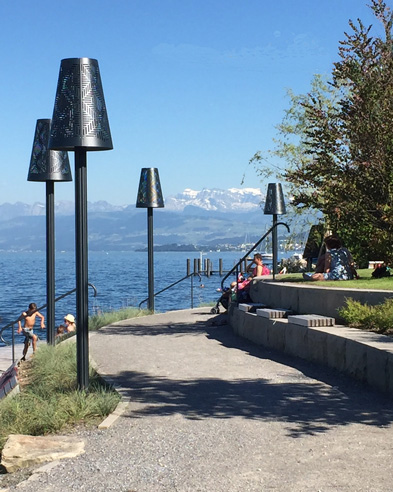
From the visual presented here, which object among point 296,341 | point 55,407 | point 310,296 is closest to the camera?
point 55,407

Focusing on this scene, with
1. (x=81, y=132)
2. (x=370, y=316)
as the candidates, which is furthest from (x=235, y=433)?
(x=370, y=316)

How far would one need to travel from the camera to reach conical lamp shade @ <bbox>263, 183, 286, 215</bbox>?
2272 centimetres

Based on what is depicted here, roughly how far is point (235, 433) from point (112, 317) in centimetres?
1179

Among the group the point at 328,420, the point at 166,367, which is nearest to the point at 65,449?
the point at 328,420

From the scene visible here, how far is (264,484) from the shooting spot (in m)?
6.04

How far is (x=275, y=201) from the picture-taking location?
896 inches

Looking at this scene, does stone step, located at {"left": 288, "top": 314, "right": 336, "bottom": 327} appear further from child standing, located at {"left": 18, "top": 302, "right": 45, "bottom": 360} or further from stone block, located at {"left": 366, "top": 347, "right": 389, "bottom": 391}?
child standing, located at {"left": 18, "top": 302, "right": 45, "bottom": 360}

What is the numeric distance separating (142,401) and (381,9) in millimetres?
7014

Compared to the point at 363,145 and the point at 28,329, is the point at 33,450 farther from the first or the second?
the point at 28,329

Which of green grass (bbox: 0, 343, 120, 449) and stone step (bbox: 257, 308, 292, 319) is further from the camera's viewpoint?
stone step (bbox: 257, 308, 292, 319)

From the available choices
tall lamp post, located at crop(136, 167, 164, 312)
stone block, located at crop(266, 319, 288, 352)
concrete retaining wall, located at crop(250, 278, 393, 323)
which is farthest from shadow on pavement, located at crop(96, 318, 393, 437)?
tall lamp post, located at crop(136, 167, 164, 312)

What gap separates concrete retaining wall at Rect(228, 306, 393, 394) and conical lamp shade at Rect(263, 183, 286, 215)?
8566 mm

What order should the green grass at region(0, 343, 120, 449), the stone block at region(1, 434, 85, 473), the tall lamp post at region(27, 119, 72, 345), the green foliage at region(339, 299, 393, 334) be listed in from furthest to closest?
the tall lamp post at region(27, 119, 72, 345)
the green foliage at region(339, 299, 393, 334)
the green grass at region(0, 343, 120, 449)
the stone block at region(1, 434, 85, 473)

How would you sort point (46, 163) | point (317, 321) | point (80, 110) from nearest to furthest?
1. point (80, 110)
2. point (317, 321)
3. point (46, 163)
